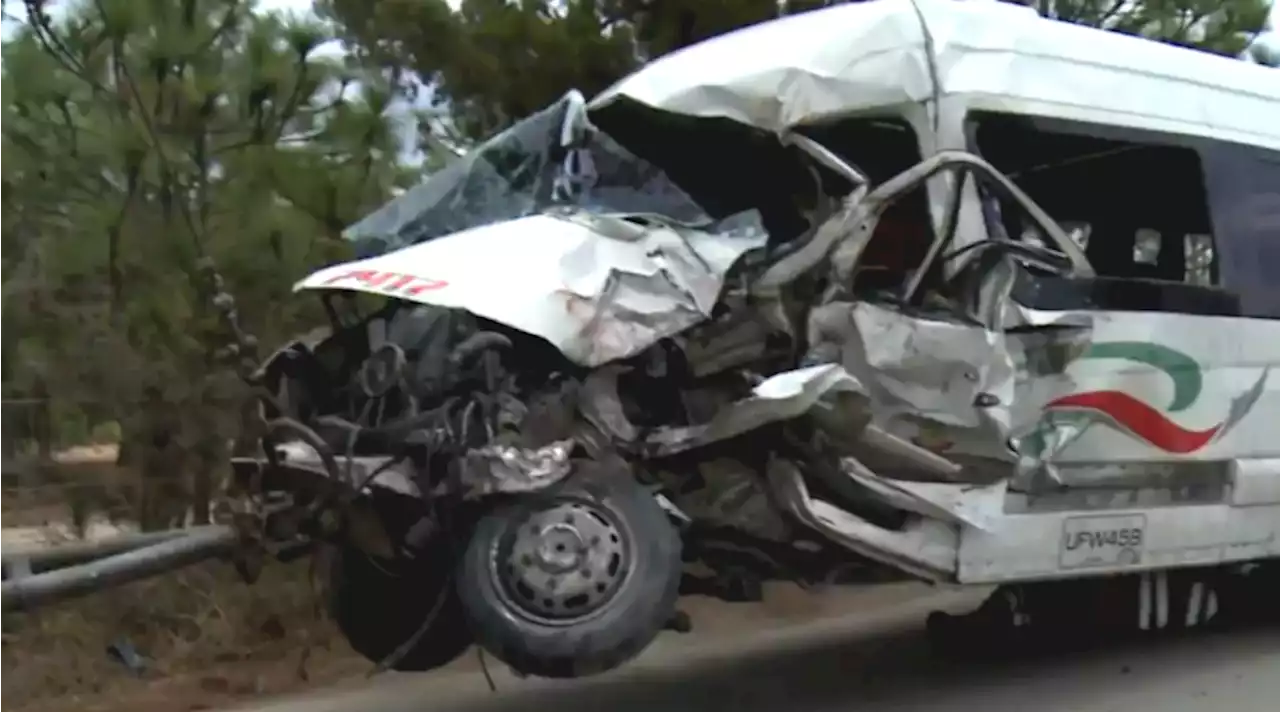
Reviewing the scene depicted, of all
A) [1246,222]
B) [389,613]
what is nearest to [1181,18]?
[1246,222]

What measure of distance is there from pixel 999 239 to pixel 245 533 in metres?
2.80

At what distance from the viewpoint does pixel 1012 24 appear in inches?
249

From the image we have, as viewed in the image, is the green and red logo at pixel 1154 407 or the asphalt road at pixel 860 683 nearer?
the green and red logo at pixel 1154 407

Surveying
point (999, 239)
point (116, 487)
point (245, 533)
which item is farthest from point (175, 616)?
point (999, 239)

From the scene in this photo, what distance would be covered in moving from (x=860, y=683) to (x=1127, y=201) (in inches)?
91.6

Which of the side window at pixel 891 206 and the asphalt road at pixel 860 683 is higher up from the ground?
the side window at pixel 891 206

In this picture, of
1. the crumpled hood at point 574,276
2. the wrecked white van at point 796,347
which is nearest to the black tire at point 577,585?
the wrecked white van at point 796,347

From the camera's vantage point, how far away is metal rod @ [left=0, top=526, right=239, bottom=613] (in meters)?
5.70

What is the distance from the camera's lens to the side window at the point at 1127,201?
21.7 ft

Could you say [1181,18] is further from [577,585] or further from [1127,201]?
[577,585]

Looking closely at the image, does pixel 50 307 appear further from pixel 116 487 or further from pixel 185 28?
pixel 185 28

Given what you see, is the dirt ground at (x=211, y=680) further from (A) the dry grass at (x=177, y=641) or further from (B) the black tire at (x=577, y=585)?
(B) the black tire at (x=577, y=585)

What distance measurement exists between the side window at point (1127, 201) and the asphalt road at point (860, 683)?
172 centimetres

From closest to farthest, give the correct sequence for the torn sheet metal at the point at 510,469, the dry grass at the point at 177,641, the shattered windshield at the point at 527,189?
the torn sheet metal at the point at 510,469 → the shattered windshield at the point at 527,189 → the dry grass at the point at 177,641
